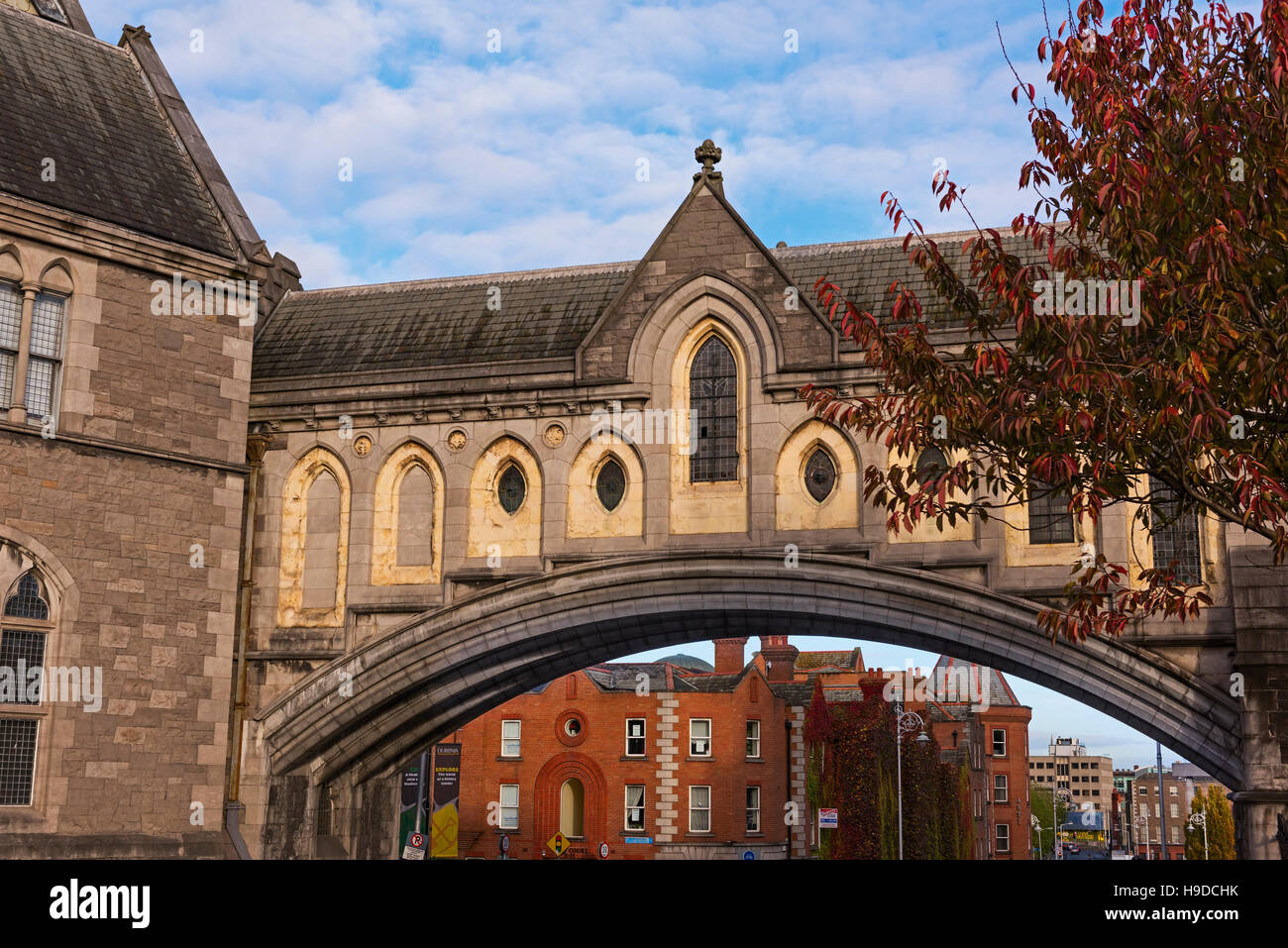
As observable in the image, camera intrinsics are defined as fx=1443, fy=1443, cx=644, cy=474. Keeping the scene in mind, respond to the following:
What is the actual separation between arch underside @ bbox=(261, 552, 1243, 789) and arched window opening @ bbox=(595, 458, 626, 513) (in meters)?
1.01

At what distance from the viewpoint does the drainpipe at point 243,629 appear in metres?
22.2

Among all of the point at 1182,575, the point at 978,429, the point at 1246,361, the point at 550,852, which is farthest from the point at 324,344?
the point at 550,852

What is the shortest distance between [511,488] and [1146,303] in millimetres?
13395

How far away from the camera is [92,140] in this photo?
20.9 meters

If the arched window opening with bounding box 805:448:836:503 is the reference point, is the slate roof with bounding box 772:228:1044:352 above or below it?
above

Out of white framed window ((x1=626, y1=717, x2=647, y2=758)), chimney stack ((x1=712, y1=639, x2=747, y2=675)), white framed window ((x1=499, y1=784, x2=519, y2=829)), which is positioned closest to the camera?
white framed window ((x1=626, y1=717, x2=647, y2=758))

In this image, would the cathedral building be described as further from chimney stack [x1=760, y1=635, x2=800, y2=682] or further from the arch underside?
chimney stack [x1=760, y1=635, x2=800, y2=682]

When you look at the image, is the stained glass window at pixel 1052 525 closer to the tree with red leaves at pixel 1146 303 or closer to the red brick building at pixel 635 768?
the tree with red leaves at pixel 1146 303

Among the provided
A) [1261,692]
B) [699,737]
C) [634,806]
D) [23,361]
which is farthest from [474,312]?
[634,806]

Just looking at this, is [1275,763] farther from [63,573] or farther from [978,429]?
[63,573]

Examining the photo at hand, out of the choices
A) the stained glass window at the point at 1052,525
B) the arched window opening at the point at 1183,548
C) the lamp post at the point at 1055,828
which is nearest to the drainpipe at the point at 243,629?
the stained glass window at the point at 1052,525

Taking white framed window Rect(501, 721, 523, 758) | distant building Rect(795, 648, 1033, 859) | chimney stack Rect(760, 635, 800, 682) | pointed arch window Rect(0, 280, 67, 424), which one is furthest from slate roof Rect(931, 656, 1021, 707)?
pointed arch window Rect(0, 280, 67, 424)

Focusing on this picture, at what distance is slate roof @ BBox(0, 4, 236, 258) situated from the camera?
1973 centimetres

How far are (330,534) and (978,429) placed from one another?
14.3m
